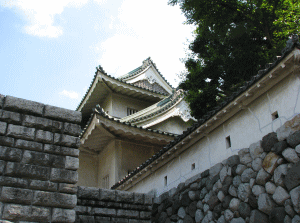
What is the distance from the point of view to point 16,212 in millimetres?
5801

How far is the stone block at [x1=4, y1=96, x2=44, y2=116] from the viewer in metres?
6.44

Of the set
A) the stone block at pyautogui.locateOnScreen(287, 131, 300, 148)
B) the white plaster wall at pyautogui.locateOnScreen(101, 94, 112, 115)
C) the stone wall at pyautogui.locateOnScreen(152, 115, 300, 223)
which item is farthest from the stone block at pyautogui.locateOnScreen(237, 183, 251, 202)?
the white plaster wall at pyautogui.locateOnScreen(101, 94, 112, 115)

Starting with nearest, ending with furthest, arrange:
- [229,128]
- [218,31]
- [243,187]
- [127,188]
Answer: [243,187] → [229,128] → [127,188] → [218,31]

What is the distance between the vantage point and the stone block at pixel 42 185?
6141mm

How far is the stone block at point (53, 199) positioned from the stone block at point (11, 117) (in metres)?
1.42

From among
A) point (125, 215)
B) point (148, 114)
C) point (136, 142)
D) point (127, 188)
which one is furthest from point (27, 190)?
point (148, 114)

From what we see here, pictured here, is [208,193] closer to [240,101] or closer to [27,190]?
[240,101]

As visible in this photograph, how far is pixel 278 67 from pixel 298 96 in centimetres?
72

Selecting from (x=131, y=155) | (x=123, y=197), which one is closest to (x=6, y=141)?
(x=123, y=197)

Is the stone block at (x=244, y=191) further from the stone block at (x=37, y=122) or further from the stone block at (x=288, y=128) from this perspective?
the stone block at (x=37, y=122)

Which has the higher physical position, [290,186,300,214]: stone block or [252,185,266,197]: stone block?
[252,185,266,197]: stone block

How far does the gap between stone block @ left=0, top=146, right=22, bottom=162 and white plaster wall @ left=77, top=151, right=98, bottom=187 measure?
1141 centimetres

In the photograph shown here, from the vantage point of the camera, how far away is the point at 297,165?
6.09 meters

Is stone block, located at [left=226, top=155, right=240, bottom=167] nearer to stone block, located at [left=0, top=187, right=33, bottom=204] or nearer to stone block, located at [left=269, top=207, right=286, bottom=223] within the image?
stone block, located at [left=269, top=207, right=286, bottom=223]
